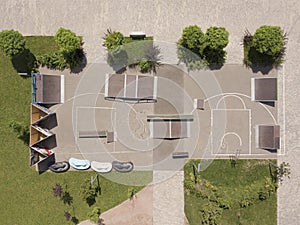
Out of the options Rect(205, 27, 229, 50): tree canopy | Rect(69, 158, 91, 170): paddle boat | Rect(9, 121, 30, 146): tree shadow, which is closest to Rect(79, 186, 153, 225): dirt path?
Rect(69, 158, 91, 170): paddle boat

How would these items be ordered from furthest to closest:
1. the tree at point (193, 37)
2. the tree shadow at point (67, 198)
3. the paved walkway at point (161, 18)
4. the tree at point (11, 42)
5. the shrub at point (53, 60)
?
the tree shadow at point (67, 198) < the paved walkway at point (161, 18) < the shrub at point (53, 60) < the tree at point (193, 37) < the tree at point (11, 42)

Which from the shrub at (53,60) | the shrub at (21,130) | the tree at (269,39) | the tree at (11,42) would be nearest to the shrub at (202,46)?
the tree at (269,39)

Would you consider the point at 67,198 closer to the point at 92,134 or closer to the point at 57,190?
the point at 57,190

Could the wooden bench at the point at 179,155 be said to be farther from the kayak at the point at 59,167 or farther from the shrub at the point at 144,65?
the kayak at the point at 59,167

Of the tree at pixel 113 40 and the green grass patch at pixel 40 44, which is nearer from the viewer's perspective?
the tree at pixel 113 40

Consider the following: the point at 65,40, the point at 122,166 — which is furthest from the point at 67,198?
the point at 65,40

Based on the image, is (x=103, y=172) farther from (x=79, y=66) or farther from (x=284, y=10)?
(x=284, y=10)

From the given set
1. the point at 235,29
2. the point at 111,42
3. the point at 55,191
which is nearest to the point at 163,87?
the point at 111,42
